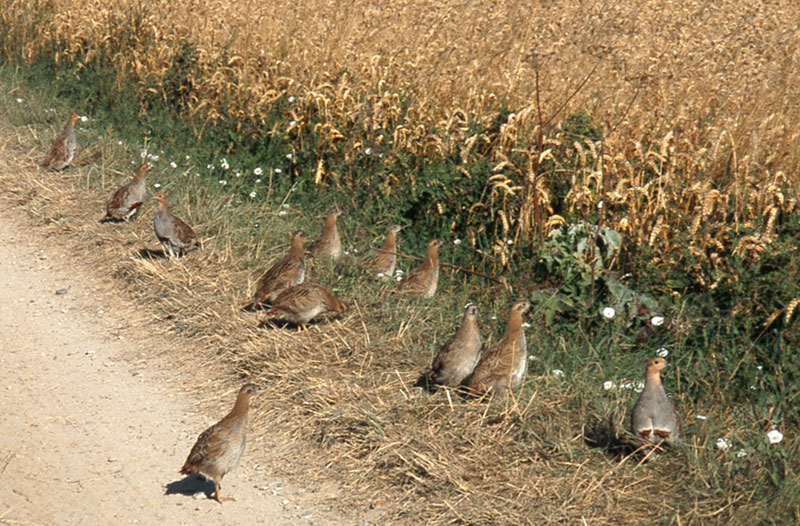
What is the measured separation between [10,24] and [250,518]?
1109 centimetres

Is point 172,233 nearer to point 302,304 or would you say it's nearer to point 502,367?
point 302,304

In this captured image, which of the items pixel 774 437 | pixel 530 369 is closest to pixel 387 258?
pixel 530 369

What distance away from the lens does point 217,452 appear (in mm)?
5914

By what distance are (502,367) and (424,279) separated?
2.00 metres

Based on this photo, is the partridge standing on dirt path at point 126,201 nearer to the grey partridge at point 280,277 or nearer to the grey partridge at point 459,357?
the grey partridge at point 280,277

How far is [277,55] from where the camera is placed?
12.5m

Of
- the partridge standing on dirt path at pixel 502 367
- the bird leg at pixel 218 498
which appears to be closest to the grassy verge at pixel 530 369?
the partridge standing on dirt path at pixel 502 367

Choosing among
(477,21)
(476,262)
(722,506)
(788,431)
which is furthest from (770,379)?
(477,21)

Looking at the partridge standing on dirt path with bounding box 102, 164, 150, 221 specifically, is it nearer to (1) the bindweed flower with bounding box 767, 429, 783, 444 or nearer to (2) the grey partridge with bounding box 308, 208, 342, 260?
(2) the grey partridge with bounding box 308, 208, 342, 260

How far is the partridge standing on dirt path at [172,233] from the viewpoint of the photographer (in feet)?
29.4

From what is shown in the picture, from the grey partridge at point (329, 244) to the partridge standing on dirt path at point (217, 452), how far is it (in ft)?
10.3

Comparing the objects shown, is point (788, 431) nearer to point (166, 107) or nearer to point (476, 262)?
point (476, 262)

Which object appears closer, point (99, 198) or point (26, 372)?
point (26, 372)

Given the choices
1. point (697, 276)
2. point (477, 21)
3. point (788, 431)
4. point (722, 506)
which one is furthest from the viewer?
point (477, 21)
